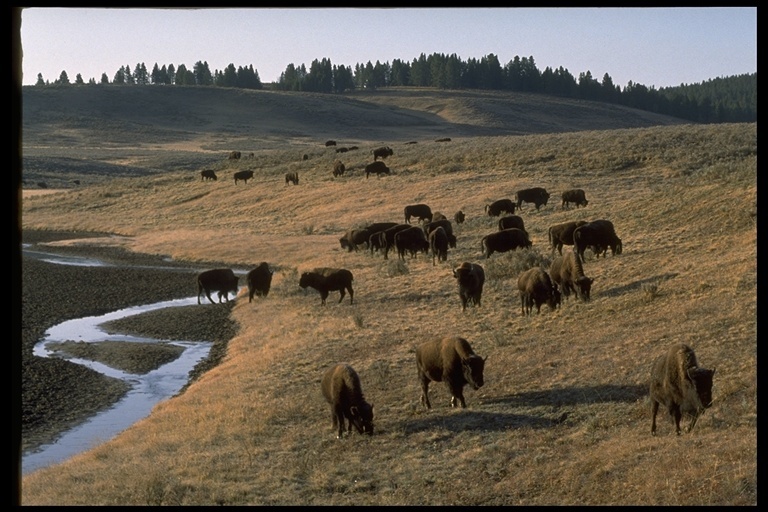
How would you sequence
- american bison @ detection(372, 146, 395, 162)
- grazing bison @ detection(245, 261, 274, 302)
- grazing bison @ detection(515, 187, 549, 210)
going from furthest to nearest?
1. american bison @ detection(372, 146, 395, 162)
2. grazing bison @ detection(515, 187, 549, 210)
3. grazing bison @ detection(245, 261, 274, 302)

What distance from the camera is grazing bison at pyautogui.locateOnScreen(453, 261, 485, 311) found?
860 inches

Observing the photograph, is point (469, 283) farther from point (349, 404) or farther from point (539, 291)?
point (349, 404)

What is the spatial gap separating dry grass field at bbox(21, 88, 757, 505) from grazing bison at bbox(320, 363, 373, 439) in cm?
27

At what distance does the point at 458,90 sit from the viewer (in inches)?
7077

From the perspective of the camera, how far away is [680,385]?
11.2 meters

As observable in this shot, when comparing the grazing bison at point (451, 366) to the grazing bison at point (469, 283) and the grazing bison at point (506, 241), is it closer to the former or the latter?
the grazing bison at point (469, 283)

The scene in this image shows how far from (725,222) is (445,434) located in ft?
55.0

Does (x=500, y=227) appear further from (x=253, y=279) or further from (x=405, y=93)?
(x=405, y=93)

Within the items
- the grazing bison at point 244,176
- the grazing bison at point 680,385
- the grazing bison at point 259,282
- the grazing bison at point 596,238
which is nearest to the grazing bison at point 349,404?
the grazing bison at point 680,385

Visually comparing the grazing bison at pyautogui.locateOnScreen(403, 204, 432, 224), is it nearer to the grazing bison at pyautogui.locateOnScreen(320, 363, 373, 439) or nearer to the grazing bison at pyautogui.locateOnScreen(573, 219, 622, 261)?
the grazing bison at pyautogui.locateOnScreen(573, 219, 622, 261)

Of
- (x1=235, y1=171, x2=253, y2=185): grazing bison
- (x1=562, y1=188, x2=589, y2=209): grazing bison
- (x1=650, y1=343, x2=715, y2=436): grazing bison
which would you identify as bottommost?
(x1=650, y1=343, x2=715, y2=436): grazing bison

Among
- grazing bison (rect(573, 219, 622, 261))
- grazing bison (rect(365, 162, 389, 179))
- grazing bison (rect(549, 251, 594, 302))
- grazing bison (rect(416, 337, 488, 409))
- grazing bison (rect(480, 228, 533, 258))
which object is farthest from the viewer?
grazing bison (rect(365, 162, 389, 179))

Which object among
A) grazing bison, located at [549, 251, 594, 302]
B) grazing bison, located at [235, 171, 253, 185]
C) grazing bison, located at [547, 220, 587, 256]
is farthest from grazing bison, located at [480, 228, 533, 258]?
grazing bison, located at [235, 171, 253, 185]

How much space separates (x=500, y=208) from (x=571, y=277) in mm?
19751
